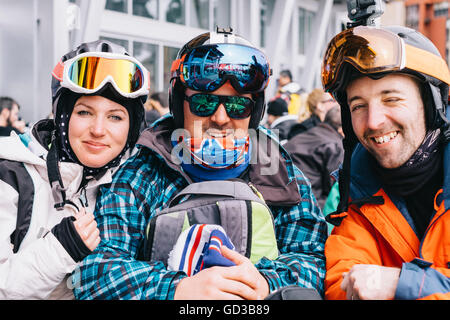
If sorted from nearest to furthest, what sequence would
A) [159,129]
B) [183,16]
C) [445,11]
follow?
1. [159,129]
2. [183,16]
3. [445,11]

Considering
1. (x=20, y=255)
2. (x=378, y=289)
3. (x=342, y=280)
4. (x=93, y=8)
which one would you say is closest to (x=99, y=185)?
(x=20, y=255)

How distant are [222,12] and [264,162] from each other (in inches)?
445

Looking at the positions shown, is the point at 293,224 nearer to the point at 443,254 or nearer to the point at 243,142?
the point at 243,142

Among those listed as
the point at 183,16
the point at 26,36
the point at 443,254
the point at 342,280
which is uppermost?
the point at 183,16

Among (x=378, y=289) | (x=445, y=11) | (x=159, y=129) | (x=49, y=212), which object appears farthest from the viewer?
(x=445, y=11)

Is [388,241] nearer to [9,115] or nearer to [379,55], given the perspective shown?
[379,55]

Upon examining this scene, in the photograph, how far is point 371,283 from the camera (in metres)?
1.88

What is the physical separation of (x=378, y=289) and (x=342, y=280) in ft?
0.65

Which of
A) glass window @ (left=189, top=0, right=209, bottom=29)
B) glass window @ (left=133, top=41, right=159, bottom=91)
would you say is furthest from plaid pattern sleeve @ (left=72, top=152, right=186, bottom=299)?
glass window @ (left=189, top=0, right=209, bottom=29)

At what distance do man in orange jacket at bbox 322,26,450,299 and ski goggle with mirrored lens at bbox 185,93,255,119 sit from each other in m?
0.47

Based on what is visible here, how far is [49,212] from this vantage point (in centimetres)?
229

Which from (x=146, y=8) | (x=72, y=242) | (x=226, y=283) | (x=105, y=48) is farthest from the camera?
(x=146, y=8)

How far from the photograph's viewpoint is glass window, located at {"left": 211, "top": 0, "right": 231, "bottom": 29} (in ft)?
42.2

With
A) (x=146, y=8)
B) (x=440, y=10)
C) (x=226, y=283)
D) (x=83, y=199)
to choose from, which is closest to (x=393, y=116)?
(x=226, y=283)
